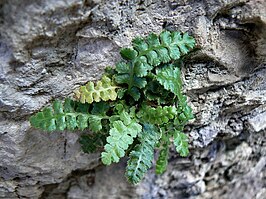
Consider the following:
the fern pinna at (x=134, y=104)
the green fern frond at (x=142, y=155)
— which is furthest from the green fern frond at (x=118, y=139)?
the green fern frond at (x=142, y=155)

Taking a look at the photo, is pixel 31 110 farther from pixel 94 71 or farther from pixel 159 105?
pixel 159 105

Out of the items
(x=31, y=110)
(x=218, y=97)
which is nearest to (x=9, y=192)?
(x=31, y=110)

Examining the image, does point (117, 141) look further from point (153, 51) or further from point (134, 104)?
point (153, 51)

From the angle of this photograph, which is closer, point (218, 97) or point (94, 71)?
point (94, 71)

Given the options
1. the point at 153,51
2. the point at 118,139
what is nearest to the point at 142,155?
the point at 118,139

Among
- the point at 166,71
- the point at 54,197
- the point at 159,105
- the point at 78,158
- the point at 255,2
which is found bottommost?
the point at 54,197

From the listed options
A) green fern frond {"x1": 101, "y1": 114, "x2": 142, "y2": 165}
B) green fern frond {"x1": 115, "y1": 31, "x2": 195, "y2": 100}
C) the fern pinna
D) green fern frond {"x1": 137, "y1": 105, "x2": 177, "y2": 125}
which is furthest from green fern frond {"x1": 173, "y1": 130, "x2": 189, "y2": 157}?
green fern frond {"x1": 115, "y1": 31, "x2": 195, "y2": 100}

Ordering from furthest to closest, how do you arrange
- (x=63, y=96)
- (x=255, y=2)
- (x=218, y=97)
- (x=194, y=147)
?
1. (x=194, y=147)
2. (x=218, y=97)
3. (x=63, y=96)
4. (x=255, y=2)
